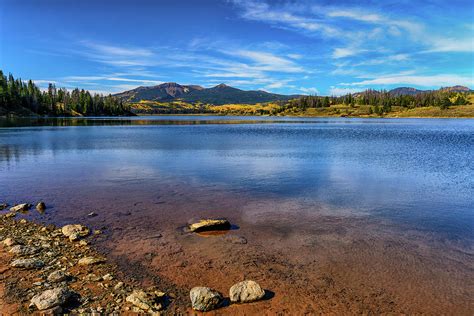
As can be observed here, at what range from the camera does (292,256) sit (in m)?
15.3

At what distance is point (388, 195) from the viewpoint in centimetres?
2616

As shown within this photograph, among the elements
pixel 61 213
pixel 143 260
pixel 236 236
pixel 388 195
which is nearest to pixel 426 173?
pixel 388 195

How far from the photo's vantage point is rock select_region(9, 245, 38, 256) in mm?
14569

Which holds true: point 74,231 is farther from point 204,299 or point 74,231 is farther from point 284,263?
point 284,263

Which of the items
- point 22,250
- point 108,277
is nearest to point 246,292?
point 108,277

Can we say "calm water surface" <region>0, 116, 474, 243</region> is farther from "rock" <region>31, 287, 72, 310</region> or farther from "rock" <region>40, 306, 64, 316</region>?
"rock" <region>40, 306, 64, 316</region>

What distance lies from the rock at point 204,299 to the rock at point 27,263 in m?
6.66

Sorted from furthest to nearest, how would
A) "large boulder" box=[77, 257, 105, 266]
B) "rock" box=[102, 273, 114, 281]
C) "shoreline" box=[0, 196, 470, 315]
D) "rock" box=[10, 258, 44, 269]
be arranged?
"large boulder" box=[77, 257, 105, 266], "rock" box=[10, 258, 44, 269], "rock" box=[102, 273, 114, 281], "shoreline" box=[0, 196, 470, 315]

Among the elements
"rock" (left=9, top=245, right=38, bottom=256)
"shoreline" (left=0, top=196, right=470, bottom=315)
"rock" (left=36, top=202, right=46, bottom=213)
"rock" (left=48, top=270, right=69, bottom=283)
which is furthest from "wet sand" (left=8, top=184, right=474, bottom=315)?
"rock" (left=9, top=245, right=38, bottom=256)

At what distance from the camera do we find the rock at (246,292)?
11.5 metres

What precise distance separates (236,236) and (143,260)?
16.8ft

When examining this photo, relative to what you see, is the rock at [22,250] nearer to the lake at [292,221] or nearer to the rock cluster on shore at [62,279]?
the rock cluster on shore at [62,279]

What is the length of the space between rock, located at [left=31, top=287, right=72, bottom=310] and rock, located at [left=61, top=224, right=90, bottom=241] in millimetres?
5722

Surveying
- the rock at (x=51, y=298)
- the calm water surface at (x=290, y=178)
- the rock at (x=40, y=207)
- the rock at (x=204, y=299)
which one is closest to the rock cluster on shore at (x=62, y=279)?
the rock at (x=51, y=298)
